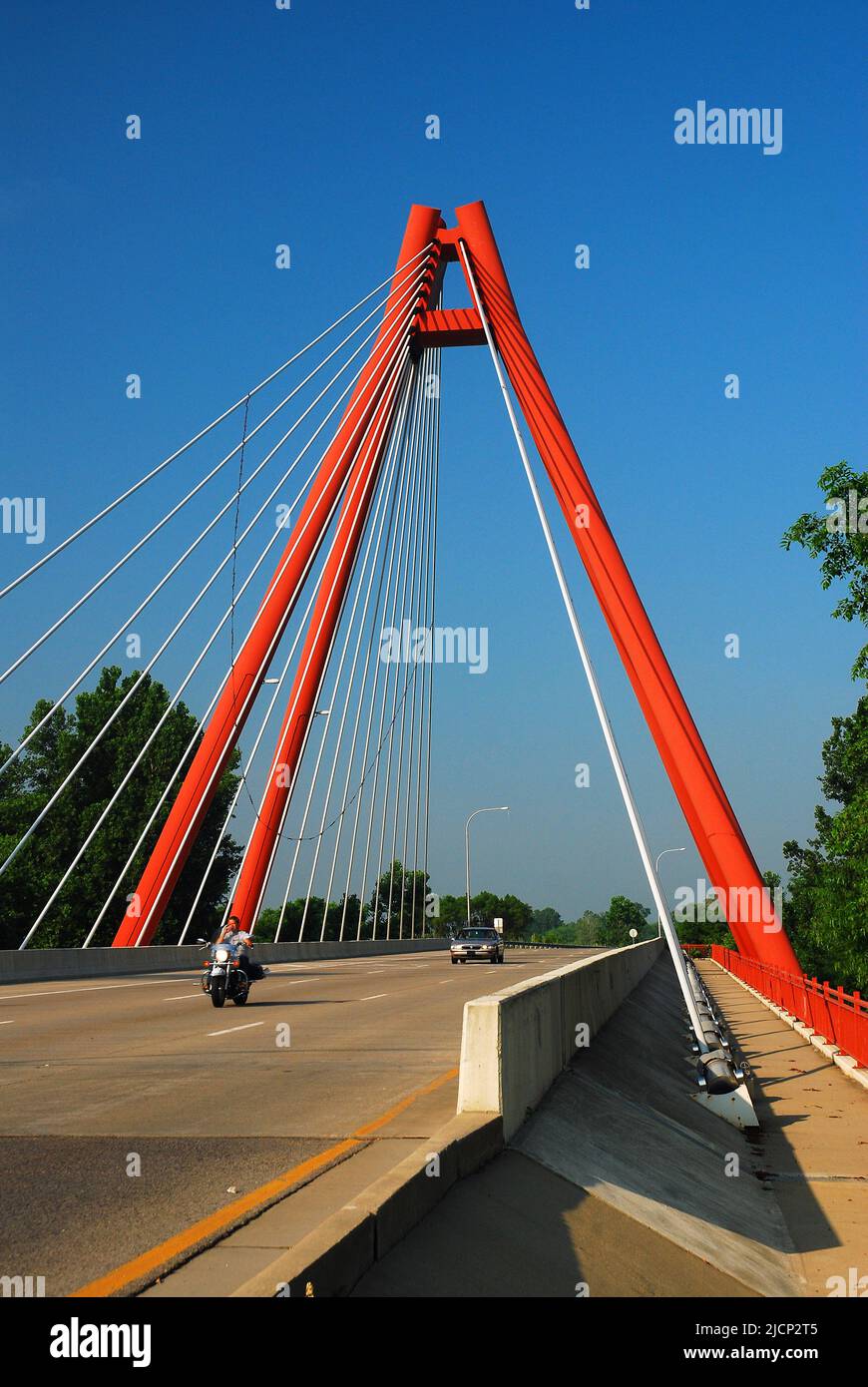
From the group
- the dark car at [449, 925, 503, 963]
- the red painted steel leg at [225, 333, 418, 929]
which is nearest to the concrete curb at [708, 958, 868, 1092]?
the red painted steel leg at [225, 333, 418, 929]

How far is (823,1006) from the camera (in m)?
19.8

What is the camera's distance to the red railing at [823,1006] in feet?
54.9

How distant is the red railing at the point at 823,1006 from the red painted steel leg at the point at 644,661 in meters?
0.68

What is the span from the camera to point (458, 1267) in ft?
18.5

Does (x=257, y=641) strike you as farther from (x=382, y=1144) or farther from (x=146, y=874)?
(x=382, y=1144)

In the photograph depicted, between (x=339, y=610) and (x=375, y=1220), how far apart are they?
3240 cm

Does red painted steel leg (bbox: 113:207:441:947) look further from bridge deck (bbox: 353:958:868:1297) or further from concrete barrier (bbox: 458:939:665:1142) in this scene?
concrete barrier (bbox: 458:939:665:1142)

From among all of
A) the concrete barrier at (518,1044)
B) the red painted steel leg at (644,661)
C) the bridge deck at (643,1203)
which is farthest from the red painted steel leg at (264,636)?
the concrete barrier at (518,1044)

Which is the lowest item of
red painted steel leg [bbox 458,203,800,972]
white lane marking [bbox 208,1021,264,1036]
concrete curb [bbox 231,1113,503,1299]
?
white lane marking [bbox 208,1021,264,1036]

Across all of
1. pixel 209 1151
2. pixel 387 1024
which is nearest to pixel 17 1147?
pixel 209 1151

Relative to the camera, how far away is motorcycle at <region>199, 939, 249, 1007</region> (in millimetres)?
19406

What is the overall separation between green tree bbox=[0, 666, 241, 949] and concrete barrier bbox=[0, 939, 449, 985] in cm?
3083

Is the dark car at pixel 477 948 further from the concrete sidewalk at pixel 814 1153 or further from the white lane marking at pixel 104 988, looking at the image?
the concrete sidewalk at pixel 814 1153

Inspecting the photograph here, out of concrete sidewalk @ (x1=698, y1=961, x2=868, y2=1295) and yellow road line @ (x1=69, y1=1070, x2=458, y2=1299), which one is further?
concrete sidewalk @ (x1=698, y1=961, x2=868, y2=1295)
